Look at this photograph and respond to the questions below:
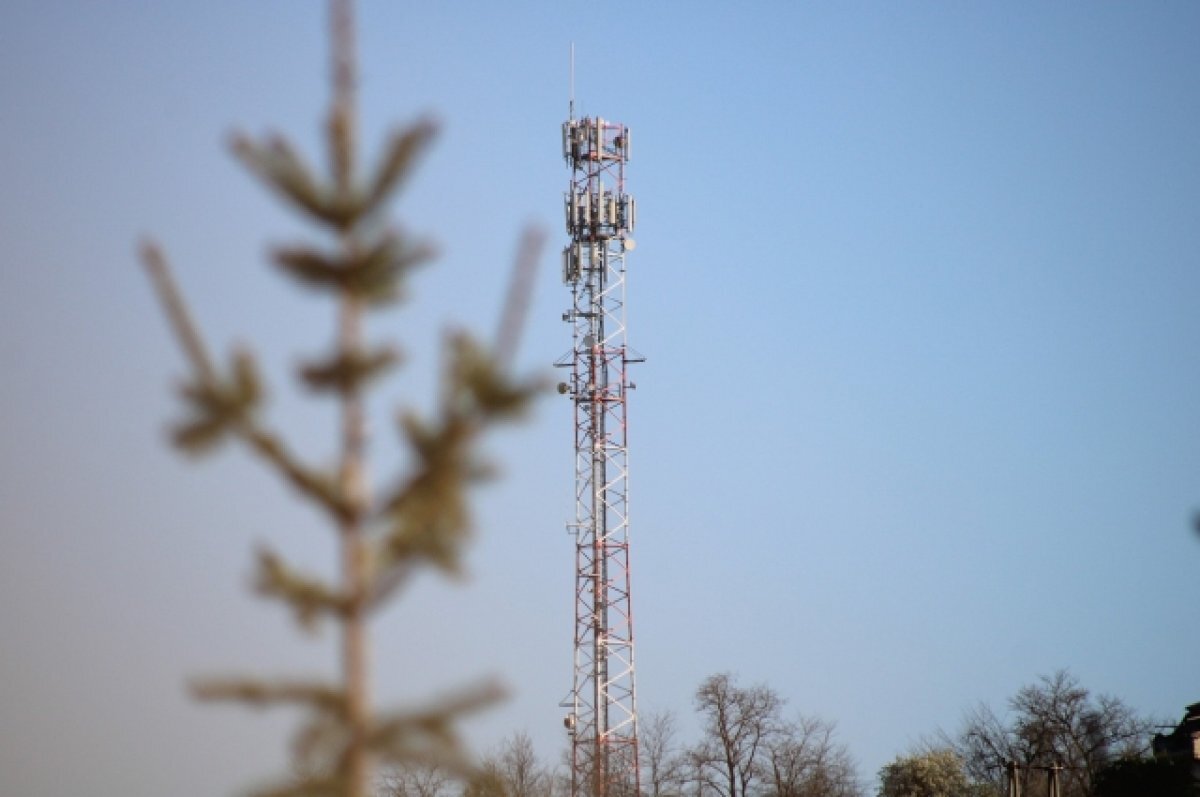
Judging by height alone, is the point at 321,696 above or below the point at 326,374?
below

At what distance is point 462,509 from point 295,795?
1139mm

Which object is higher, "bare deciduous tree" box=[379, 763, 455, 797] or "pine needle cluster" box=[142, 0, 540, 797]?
"bare deciduous tree" box=[379, 763, 455, 797]

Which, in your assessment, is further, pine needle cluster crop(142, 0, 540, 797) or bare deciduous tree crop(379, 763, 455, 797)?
bare deciduous tree crop(379, 763, 455, 797)

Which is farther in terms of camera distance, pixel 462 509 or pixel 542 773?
pixel 542 773

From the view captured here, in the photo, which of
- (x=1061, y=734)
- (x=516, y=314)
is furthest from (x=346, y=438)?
(x=1061, y=734)

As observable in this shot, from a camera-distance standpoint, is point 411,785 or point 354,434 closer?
point 354,434

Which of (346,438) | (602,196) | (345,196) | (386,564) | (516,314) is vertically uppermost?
(602,196)

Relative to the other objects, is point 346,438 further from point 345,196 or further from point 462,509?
point 345,196

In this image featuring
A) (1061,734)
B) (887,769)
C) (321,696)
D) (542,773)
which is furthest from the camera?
(1061,734)

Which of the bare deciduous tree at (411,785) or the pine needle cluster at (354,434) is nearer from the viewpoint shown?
the pine needle cluster at (354,434)

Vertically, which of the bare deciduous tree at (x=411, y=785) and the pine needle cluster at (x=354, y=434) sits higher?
the bare deciduous tree at (x=411, y=785)

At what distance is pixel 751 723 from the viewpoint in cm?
6194

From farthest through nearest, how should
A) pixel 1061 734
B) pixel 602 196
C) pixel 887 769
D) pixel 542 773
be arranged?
pixel 1061 734
pixel 887 769
pixel 542 773
pixel 602 196

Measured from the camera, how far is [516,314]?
19.8ft
